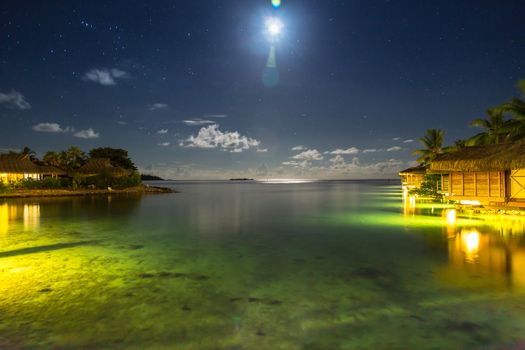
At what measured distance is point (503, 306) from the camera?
5488mm

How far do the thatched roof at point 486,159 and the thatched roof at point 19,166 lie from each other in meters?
44.3

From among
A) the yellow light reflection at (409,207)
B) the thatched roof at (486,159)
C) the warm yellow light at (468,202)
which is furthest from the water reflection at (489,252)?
the yellow light reflection at (409,207)

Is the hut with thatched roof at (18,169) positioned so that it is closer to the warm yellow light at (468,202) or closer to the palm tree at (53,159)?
the palm tree at (53,159)

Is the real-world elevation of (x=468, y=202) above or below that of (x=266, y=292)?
above

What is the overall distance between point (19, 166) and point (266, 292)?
4609cm

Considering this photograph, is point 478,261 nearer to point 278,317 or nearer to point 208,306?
point 278,317

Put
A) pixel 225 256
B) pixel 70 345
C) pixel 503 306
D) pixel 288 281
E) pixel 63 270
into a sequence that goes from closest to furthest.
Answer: pixel 70 345 < pixel 503 306 < pixel 288 281 < pixel 63 270 < pixel 225 256

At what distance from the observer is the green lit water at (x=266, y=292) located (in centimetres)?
450

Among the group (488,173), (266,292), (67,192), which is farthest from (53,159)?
(266,292)

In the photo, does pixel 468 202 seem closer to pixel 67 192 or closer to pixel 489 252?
pixel 489 252

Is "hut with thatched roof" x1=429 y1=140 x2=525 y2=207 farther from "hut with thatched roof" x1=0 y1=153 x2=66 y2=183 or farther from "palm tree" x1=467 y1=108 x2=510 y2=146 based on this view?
"hut with thatched roof" x1=0 y1=153 x2=66 y2=183

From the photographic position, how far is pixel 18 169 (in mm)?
40812

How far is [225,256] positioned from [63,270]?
4.07 meters

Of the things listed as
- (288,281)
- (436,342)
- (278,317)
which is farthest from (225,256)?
(436,342)
